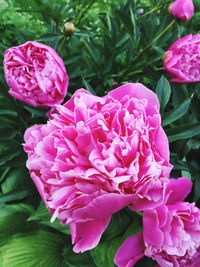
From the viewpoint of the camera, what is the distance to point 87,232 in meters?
0.43

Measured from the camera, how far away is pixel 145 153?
42 centimetres

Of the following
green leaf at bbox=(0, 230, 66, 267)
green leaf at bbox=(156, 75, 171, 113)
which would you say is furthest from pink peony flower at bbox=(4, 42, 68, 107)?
green leaf at bbox=(0, 230, 66, 267)

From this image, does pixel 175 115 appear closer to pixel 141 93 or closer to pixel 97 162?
pixel 141 93

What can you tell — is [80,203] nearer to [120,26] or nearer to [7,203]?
[7,203]

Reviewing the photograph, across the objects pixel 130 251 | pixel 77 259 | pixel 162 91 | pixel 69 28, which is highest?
pixel 69 28

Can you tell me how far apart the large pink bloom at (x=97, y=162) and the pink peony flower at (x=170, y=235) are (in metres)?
0.04

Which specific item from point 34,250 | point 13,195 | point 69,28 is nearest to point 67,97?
point 69,28

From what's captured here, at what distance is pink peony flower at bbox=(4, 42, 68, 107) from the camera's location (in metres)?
0.58

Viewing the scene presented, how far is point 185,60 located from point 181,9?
151mm

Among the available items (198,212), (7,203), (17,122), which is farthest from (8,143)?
(198,212)

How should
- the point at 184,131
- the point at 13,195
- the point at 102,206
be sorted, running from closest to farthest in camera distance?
the point at 102,206 → the point at 184,131 → the point at 13,195

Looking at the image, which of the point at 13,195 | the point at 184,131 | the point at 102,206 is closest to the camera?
the point at 102,206

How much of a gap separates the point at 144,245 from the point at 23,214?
357 mm

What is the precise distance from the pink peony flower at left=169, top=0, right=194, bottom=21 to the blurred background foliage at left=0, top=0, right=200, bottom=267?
1.2 inches
